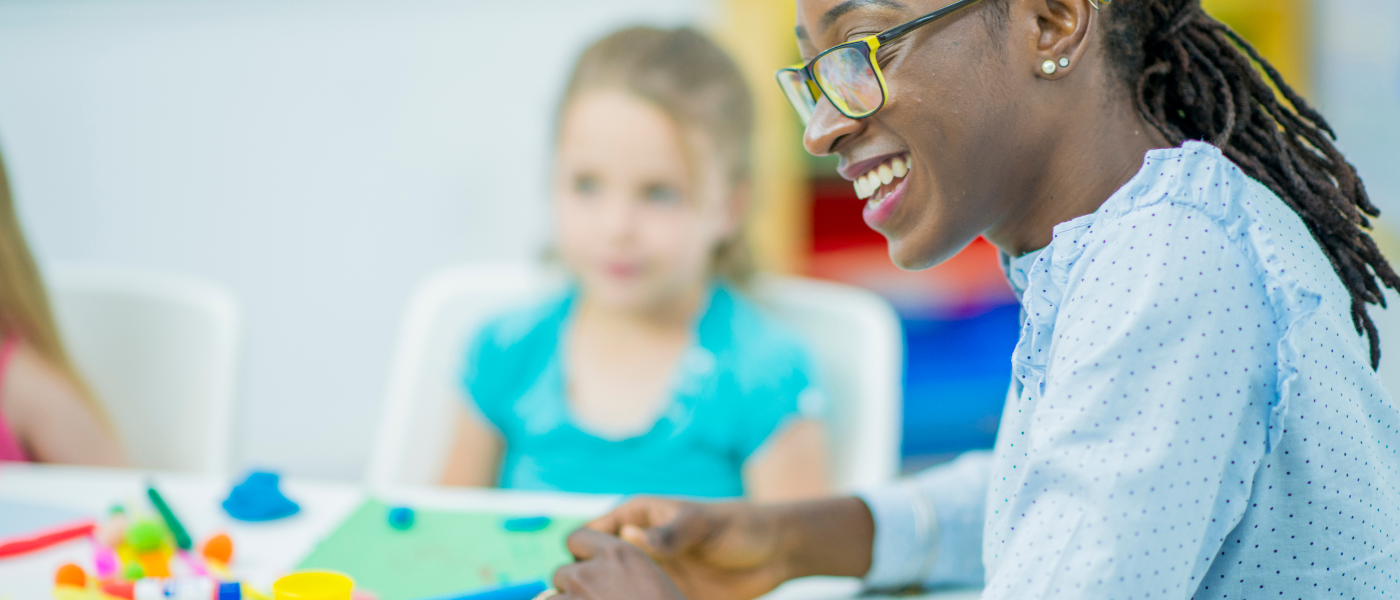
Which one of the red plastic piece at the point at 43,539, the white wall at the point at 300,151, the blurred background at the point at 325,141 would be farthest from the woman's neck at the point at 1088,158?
the white wall at the point at 300,151

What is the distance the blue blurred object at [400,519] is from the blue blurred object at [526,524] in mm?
74

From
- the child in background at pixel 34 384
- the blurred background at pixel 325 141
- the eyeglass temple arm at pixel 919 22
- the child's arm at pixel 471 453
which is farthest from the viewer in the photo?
the blurred background at pixel 325 141

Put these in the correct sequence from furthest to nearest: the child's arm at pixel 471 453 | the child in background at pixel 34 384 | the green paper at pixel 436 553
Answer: the child's arm at pixel 471 453 → the child in background at pixel 34 384 → the green paper at pixel 436 553

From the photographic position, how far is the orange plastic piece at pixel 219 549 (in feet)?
2.43

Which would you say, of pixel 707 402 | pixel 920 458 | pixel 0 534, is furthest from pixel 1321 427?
pixel 920 458

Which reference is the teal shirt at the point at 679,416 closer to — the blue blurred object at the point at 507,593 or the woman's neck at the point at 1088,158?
the blue blurred object at the point at 507,593

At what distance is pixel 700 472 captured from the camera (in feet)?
3.78

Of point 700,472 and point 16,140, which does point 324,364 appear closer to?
point 16,140

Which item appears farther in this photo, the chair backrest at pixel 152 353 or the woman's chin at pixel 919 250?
the chair backrest at pixel 152 353

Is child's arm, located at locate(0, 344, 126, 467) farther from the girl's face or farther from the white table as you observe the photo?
the girl's face

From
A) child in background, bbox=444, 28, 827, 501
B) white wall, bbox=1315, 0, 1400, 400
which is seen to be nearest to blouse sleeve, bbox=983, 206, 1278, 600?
child in background, bbox=444, 28, 827, 501

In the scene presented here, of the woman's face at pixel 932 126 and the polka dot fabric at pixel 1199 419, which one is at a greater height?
the woman's face at pixel 932 126

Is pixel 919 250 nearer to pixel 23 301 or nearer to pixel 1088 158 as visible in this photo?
pixel 1088 158

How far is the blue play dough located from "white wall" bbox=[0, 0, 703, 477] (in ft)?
3.79
